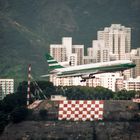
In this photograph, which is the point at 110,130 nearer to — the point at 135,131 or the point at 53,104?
the point at 135,131

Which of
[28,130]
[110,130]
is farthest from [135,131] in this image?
[28,130]

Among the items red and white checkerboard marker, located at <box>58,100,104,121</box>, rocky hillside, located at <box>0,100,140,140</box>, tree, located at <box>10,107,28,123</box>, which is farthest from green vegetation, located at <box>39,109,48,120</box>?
red and white checkerboard marker, located at <box>58,100,104,121</box>

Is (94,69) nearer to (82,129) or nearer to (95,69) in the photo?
(95,69)

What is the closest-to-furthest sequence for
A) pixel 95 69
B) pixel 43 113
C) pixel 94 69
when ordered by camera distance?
pixel 43 113
pixel 95 69
pixel 94 69

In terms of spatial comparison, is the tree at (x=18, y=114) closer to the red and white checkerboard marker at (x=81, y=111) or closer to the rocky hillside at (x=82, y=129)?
the rocky hillside at (x=82, y=129)

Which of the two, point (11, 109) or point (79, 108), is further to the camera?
point (11, 109)

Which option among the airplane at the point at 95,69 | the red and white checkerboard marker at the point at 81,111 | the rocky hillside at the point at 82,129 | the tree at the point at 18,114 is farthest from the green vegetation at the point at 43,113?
the airplane at the point at 95,69

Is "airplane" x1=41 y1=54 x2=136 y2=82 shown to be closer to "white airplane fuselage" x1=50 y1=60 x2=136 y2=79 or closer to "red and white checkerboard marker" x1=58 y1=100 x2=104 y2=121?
"white airplane fuselage" x1=50 y1=60 x2=136 y2=79

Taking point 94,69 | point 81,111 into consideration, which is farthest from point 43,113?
point 94,69
